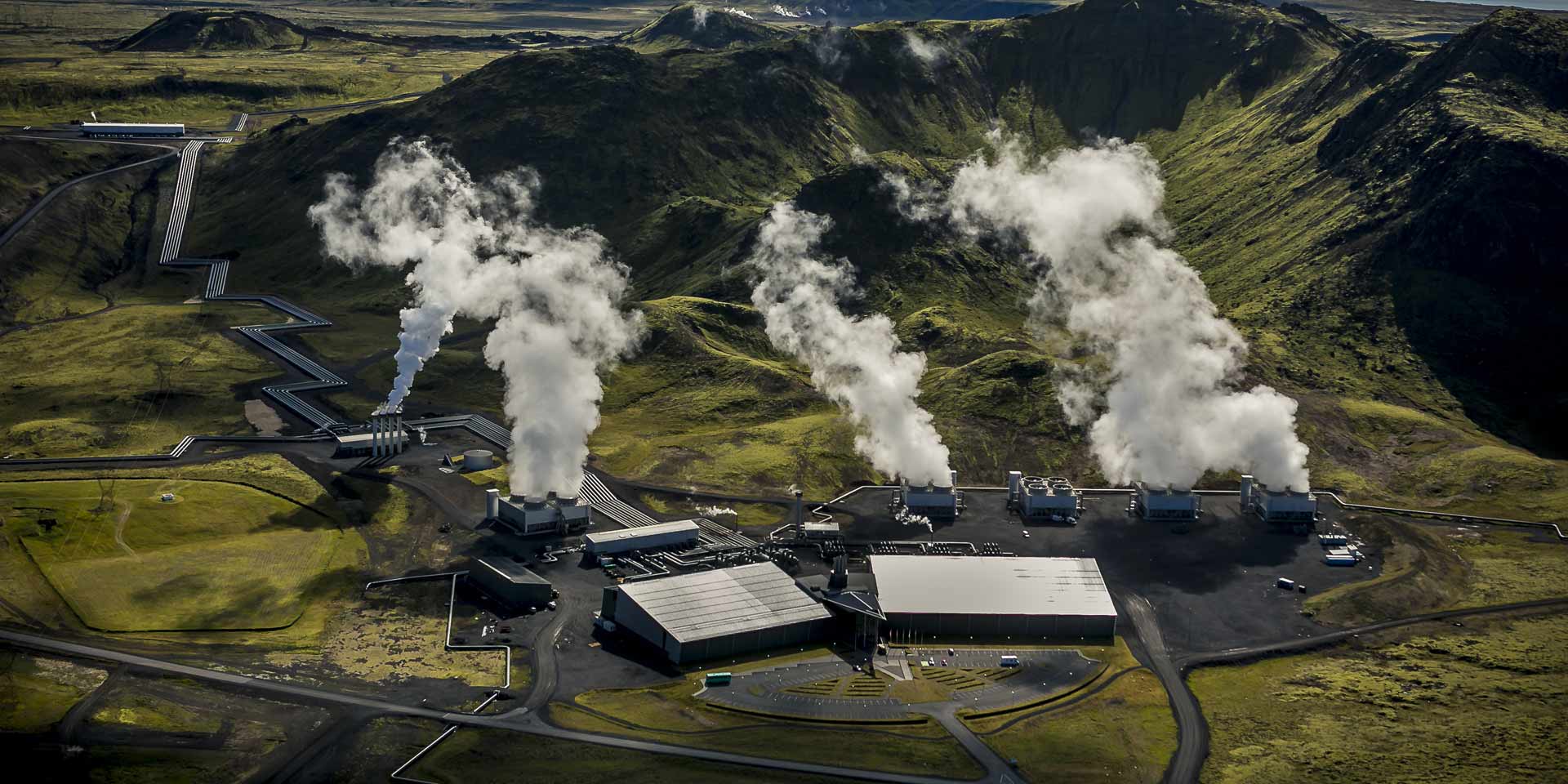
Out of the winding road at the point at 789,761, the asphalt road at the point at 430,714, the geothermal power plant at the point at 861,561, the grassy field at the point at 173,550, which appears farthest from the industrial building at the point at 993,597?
the grassy field at the point at 173,550

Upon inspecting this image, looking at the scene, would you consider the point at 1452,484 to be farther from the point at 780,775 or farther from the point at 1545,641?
the point at 780,775

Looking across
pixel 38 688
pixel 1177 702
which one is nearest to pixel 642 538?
pixel 1177 702

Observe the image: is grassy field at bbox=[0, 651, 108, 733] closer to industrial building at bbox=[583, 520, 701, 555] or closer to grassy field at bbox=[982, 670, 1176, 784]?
industrial building at bbox=[583, 520, 701, 555]

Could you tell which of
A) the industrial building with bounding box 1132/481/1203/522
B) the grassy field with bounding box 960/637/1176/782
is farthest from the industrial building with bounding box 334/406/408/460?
the grassy field with bounding box 960/637/1176/782

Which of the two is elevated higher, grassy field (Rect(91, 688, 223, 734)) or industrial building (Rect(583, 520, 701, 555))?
industrial building (Rect(583, 520, 701, 555))

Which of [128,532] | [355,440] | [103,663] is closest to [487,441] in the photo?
[355,440]

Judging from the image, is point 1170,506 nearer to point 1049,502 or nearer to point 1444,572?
point 1049,502

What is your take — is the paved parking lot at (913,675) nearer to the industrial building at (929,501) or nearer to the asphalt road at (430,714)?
the asphalt road at (430,714)

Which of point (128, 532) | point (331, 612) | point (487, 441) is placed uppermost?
point (487, 441)
